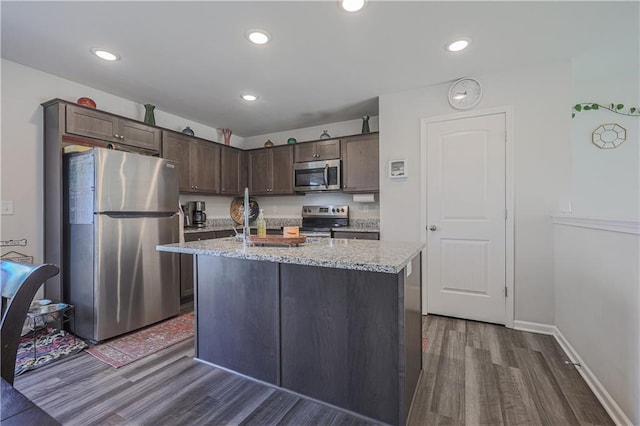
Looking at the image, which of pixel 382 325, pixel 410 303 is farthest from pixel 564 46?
pixel 382 325

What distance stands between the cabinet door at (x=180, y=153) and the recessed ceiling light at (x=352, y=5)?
2.61 m

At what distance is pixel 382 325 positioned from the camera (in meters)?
1.43

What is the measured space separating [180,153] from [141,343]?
7.42 feet

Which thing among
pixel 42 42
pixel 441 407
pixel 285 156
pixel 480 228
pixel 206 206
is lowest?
pixel 441 407

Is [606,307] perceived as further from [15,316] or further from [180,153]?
[180,153]

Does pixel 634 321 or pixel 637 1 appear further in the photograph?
pixel 637 1

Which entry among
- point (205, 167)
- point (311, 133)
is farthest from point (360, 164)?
point (205, 167)

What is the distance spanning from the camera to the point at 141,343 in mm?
2404

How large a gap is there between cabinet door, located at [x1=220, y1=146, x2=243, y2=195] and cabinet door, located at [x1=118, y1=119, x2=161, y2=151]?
1.02 meters

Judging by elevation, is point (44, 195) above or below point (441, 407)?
above

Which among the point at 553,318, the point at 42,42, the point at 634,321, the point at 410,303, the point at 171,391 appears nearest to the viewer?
the point at 634,321

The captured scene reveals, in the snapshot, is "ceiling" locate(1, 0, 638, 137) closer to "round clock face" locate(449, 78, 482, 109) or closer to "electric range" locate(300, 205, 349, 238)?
"round clock face" locate(449, 78, 482, 109)

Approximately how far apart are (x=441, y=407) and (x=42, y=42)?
374 centimetres

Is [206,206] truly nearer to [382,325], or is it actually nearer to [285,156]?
[285,156]
